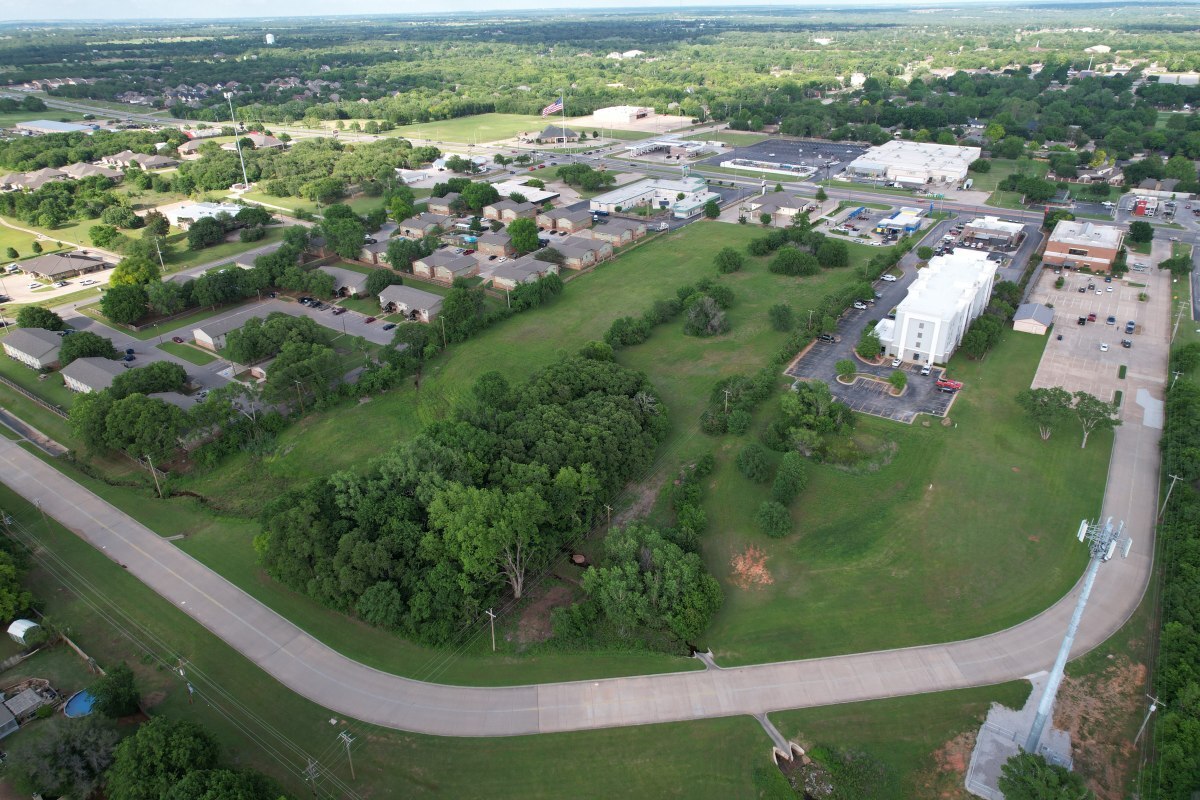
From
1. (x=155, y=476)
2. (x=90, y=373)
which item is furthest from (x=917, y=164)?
(x=90, y=373)

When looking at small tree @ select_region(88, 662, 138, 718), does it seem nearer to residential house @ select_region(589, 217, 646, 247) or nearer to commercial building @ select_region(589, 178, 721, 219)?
residential house @ select_region(589, 217, 646, 247)

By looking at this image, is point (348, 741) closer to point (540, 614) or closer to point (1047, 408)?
point (540, 614)

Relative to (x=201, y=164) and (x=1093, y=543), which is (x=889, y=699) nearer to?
(x=1093, y=543)

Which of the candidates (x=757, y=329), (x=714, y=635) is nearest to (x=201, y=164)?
(x=757, y=329)

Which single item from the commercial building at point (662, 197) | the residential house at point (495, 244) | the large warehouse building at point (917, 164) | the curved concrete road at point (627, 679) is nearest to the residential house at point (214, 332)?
the curved concrete road at point (627, 679)

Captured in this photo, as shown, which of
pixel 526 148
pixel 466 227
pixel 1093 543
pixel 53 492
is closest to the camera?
pixel 1093 543
